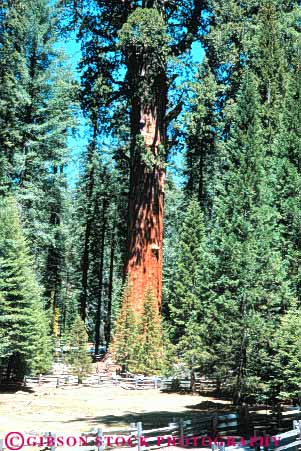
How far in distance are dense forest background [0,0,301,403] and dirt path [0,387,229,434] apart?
5.22ft

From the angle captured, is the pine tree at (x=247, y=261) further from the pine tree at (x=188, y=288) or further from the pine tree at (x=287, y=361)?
the pine tree at (x=188, y=288)

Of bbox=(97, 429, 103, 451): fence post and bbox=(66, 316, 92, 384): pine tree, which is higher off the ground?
bbox=(66, 316, 92, 384): pine tree

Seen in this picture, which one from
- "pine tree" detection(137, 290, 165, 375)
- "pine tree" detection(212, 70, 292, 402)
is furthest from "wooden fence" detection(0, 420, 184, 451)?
"pine tree" detection(137, 290, 165, 375)

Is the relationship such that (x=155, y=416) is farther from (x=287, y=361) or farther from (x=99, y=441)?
(x=99, y=441)

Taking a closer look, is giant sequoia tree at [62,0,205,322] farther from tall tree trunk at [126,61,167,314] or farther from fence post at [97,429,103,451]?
fence post at [97,429,103,451]

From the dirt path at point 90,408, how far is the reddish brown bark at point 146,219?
14.2 ft

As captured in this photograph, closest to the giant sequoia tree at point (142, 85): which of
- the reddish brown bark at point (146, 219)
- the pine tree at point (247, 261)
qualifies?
the reddish brown bark at point (146, 219)

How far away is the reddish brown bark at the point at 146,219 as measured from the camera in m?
26.1

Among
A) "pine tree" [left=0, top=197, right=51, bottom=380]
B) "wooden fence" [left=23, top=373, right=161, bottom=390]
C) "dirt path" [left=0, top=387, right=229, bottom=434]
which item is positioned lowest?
"dirt path" [left=0, top=387, right=229, bottom=434]

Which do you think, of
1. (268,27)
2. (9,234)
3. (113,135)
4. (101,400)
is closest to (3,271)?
(9,234)

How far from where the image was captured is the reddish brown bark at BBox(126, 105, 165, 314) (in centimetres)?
2611

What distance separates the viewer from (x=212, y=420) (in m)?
14.2

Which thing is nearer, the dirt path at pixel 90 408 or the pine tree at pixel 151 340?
the dirt path at pixel 90 408

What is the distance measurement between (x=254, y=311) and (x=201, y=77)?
1479cm
